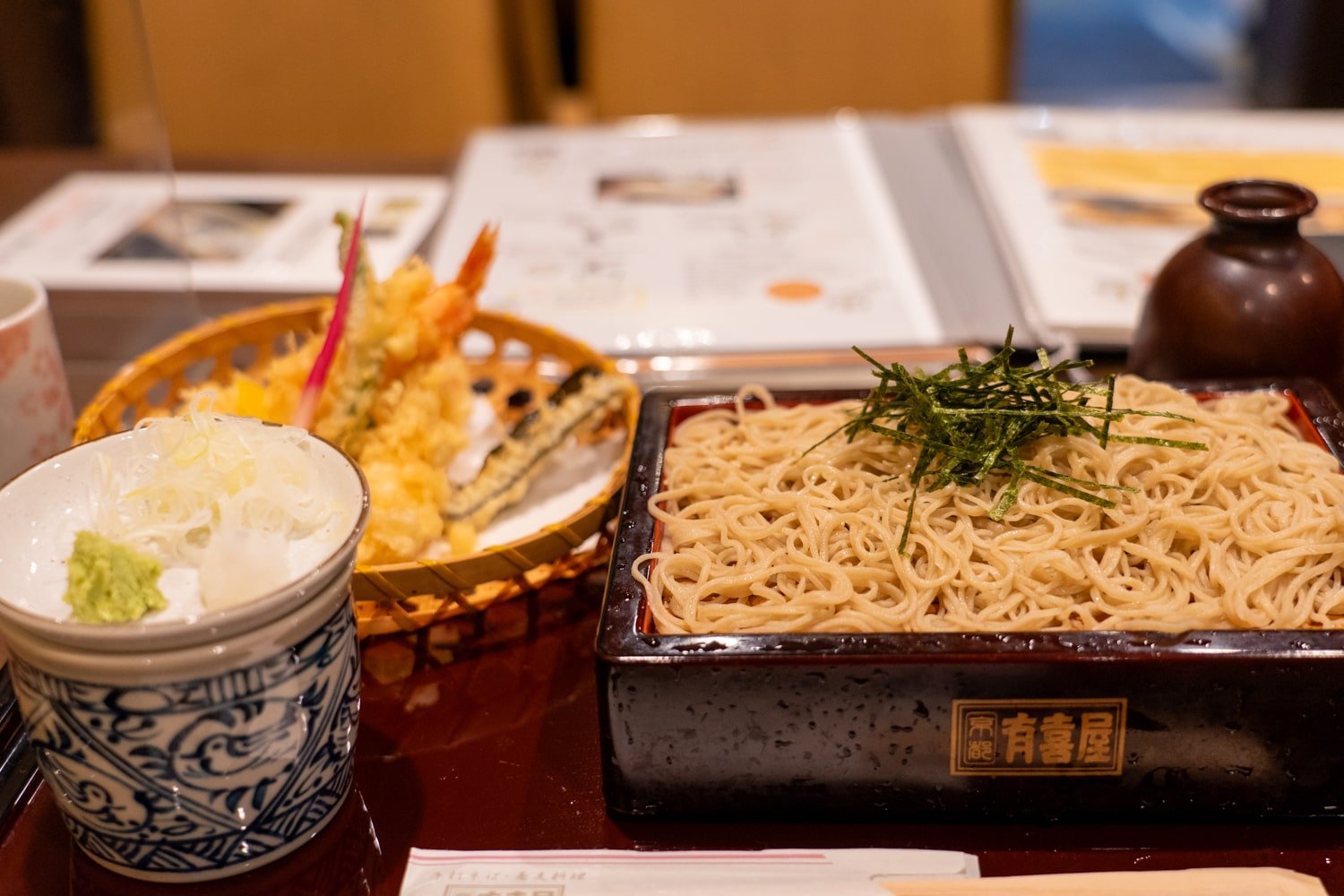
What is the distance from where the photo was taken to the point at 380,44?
9.82 feet

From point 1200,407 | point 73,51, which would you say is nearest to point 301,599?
point 1200,407

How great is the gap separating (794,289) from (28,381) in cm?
112

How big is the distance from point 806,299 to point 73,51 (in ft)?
5.16

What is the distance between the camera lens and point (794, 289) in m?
1.93

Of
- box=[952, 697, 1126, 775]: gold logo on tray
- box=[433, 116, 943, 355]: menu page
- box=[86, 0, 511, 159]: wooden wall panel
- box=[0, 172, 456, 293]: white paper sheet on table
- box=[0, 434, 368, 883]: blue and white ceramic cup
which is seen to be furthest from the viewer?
box=[86, 0, 511, 159]: wooden wall panel

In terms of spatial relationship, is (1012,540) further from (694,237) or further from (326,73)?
(326,73)

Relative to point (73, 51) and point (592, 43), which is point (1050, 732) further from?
point (592, 43)

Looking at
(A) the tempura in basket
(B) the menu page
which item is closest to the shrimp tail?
(A) the tempura in basket

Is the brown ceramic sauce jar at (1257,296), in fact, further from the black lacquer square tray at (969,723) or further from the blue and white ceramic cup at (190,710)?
the blue and white ceramic cup at (190,710)

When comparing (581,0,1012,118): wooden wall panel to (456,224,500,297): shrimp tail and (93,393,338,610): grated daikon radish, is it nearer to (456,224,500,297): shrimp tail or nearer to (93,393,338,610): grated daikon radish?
(456,224,500,297): shrimp tail

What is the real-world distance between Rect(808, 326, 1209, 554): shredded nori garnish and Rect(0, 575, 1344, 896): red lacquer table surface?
288 millimetres

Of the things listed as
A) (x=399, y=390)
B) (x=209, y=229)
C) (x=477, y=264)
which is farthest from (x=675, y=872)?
(x=209, y=229)

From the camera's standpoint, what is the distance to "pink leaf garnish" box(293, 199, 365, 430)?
129cm

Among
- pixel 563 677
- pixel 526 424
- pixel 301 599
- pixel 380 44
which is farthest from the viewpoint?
pixel 380 44
